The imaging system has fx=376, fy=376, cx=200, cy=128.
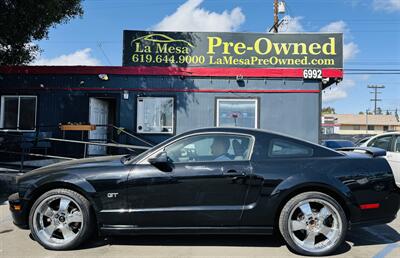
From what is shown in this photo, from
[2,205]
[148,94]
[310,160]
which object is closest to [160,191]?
[310,160]

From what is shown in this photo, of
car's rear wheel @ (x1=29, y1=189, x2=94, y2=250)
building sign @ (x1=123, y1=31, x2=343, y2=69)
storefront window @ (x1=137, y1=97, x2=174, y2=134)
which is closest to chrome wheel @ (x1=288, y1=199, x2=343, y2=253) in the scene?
car's rear wheel @ (x1=29, y1=189, x2=94, y2=250)

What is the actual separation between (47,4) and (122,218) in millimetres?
7032

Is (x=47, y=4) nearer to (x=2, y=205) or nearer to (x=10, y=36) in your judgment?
(x=10, y=36)

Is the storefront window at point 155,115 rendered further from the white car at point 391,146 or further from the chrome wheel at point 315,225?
the chrome wheel at point 315,225

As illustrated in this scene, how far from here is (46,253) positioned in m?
4.61

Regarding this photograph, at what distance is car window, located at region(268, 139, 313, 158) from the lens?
4895mm

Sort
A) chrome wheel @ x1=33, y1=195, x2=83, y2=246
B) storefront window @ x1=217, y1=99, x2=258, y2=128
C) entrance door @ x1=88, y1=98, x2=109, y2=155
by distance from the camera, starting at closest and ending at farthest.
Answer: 1. chrome wheel @ x1=33, y1=195, x2=83, y2=246
2. storefront window @ x1=217, y1=99, x2=258, y2=128
3. entrance door @ x1=88, y1=98, x2=109, y2=155

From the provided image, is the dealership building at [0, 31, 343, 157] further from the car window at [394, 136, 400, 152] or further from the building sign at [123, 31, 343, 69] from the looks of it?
the car window at [394, 136, 400, 152]

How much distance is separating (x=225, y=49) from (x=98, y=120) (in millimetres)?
4973

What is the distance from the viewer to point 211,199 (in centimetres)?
468

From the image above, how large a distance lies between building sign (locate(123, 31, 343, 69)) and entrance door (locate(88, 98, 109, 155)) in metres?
1.70

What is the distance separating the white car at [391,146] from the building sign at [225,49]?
11.8 feet

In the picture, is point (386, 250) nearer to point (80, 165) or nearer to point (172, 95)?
point (80, 165)

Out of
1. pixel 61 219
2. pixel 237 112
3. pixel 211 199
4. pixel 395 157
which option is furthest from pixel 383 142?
pixel 61 219
